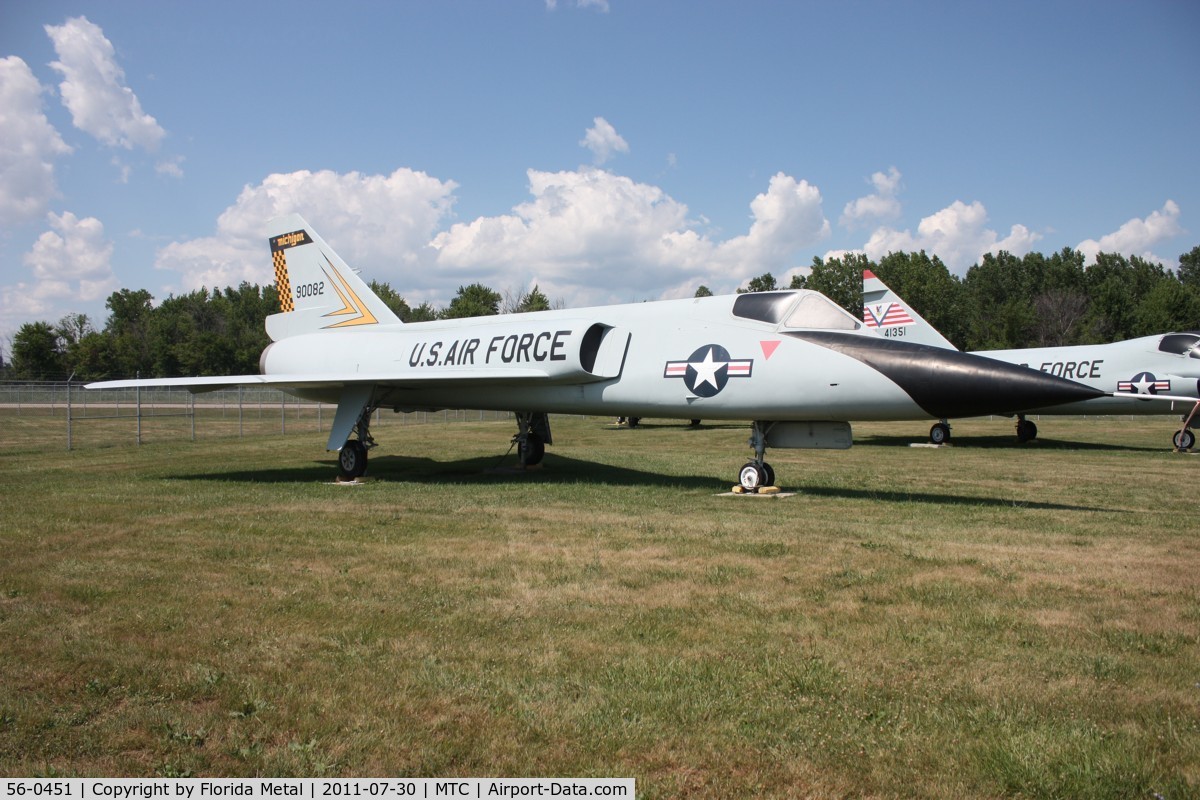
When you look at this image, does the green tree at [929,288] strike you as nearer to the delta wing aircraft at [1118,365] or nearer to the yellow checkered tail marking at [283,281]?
the delta wing aircraft at [1118,365]

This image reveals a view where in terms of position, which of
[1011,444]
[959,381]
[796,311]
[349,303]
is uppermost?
[349,303]

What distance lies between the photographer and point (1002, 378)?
29.1ft

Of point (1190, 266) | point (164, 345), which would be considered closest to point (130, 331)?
point (164, 345)

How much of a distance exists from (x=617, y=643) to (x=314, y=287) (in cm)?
1396

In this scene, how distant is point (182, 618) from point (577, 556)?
3.08 meters

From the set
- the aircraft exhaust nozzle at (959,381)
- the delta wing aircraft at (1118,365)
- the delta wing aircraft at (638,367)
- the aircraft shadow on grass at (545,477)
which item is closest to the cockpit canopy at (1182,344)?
the delta wing aircraft at (1118,365)

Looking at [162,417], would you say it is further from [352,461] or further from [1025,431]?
[1025,431]

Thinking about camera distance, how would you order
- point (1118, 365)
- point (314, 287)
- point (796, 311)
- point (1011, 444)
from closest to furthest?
point (796, 311), point (314, 287), point (1118, 365), point (1011, 444)

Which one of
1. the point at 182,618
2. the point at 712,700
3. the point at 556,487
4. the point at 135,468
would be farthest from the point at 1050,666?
the point at 135,468

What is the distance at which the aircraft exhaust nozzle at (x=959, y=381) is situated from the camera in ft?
28.4

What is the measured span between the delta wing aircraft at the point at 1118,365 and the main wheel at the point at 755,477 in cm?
974

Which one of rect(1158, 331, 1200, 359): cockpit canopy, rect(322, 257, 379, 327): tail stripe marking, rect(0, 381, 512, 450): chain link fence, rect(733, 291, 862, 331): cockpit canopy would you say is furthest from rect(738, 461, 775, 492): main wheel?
rect(1158, 331, 1200, 359): cockpit canopy

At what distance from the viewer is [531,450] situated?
15.7 meters

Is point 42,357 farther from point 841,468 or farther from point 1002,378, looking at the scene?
point 1002,378
